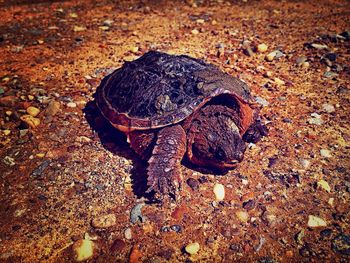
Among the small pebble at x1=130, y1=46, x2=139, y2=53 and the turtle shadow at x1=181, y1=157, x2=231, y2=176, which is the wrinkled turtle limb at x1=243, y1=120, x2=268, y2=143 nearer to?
the turtle shadow at x1=181, y1=157, x2=231, y2=176

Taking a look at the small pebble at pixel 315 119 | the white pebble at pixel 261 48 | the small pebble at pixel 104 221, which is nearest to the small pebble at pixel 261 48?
the white pebble at pixel 261 48

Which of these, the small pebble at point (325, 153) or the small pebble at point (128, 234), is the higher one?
the small pebble at point (325, 153)

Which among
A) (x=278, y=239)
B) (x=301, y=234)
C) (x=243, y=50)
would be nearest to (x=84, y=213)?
(x=278, y=239)

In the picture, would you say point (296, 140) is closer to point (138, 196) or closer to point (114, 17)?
point (138, 196)

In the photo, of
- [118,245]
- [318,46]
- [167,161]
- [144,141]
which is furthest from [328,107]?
[118,245]

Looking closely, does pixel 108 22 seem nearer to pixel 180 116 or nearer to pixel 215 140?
pixel 180 116

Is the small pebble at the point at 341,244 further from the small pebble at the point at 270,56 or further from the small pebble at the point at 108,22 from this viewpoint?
the small pebble at the point at 108,22
